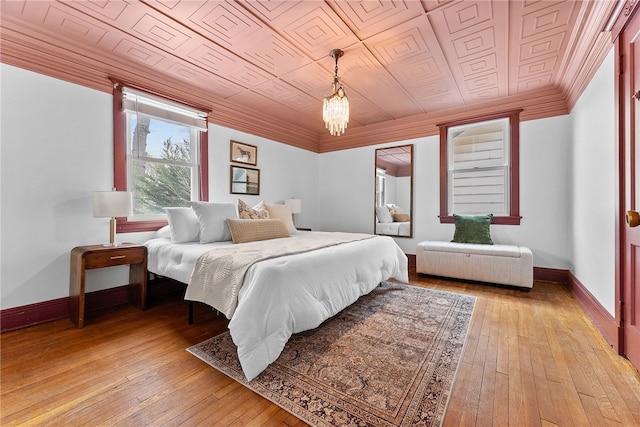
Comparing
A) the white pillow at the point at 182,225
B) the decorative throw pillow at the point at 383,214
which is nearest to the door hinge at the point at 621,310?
the decorative throw pillow at the point at 383,214

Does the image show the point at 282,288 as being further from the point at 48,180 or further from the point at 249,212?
the point at 48,180

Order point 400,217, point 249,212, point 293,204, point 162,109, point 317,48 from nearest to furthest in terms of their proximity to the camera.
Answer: point 317,48, point 162,109, point 249,212, point 293,204, point 400,217

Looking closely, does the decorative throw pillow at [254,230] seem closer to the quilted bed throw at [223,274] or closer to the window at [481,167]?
the quilted bed throw at [223,274]

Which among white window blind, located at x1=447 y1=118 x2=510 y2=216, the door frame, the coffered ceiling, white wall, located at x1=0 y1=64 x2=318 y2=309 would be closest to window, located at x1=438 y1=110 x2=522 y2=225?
white window blind, located at x1=447 y1=118 x2=510 y2=216

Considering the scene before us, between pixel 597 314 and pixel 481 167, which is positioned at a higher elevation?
pixel 481 167

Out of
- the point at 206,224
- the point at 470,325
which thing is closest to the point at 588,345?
the point at 470,325

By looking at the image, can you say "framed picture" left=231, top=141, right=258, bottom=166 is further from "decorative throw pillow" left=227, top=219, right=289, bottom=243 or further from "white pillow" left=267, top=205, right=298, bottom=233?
"decorative throw pillow" left=227, top=219, right=289, bottom=243

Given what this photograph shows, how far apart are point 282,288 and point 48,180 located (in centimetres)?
241

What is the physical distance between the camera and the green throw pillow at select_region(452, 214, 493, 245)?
384cm

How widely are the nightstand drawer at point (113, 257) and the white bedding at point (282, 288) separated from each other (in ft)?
0.41

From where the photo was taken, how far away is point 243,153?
412 cm

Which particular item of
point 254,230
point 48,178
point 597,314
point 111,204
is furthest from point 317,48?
point 597,314

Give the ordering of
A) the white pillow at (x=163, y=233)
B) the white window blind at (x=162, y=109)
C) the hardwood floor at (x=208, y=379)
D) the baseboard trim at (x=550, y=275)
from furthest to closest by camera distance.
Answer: the baseboard trim at (x=550, y=275) → the white pillow at (x=163, y=233) → the white window blind at (x=162, y=109) → the hardwood floor at (x=208, y=379)

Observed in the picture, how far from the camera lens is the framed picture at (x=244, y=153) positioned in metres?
3.98
